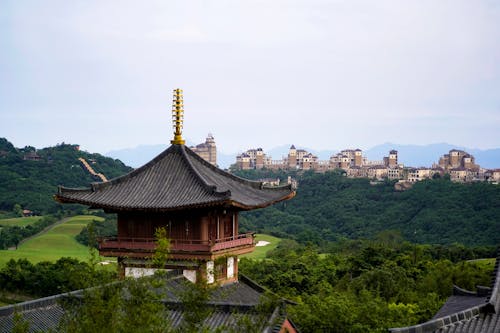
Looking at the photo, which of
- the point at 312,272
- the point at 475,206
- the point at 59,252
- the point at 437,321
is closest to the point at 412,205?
the point at 475,206

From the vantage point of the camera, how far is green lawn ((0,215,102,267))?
73.4 m

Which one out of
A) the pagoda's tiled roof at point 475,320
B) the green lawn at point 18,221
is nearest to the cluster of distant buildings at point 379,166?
the green lawn at point 18,221

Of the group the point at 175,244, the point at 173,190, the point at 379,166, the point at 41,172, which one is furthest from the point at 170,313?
the point at 379,166

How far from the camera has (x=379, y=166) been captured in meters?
156

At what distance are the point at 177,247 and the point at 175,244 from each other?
0.13m

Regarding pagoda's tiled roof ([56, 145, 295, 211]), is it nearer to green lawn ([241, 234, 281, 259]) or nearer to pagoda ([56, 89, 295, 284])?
pagoda ([56, 89, 295, 284])

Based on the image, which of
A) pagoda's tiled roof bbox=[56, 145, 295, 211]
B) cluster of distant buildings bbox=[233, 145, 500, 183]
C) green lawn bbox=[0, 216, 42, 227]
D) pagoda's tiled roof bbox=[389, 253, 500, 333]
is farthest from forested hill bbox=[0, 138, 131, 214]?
pagoda's tiled roof bbox=[389, 253, 500, 333]

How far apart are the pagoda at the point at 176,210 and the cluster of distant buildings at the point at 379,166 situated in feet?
374

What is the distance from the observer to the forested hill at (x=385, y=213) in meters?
95.8

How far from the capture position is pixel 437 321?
11.1m

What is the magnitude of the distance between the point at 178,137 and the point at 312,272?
3042 centimetres

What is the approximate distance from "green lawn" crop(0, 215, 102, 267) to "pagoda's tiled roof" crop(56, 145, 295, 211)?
51853 mm

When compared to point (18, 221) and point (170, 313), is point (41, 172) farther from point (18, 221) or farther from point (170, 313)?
point (170, 313)

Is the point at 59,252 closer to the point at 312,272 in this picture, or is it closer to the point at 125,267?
the point at 312,272
